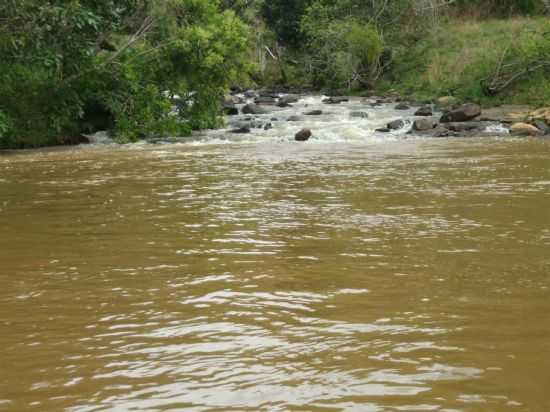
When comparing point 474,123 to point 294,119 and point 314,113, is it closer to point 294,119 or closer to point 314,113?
point 314,113

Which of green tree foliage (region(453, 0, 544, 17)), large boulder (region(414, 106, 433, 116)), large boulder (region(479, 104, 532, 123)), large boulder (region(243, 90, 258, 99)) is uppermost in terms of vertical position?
green tree foliage (region(453, 0, 544, 17))

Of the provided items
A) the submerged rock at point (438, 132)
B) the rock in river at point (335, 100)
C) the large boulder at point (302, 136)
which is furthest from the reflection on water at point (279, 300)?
the rock in river at point (335, 100)

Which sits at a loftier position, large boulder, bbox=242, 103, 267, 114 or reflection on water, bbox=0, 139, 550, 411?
reflection on water, bbox=0, 139, 550, 411

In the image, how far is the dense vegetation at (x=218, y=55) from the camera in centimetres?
1334

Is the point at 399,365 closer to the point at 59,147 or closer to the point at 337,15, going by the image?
the point at 59,147

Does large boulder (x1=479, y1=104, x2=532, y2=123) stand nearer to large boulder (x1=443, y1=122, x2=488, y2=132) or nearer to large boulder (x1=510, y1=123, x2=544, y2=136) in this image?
large boulder (x1=443, y1=122, x2=488, y2=132)

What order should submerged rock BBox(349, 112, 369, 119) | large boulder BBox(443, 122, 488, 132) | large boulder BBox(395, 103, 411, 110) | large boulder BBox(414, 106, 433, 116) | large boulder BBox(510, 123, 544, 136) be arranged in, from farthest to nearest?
large boulder BBox(395, 103, 411, 110) < large boulder BBox(414, 106, 433, 116) < submerged rock BBox(349, 112, 369, 119) < large boulder BBox(443, 122, 488, 132) < large boulder BBox(510, 123, 544, 136)

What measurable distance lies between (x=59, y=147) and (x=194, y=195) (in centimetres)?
1273

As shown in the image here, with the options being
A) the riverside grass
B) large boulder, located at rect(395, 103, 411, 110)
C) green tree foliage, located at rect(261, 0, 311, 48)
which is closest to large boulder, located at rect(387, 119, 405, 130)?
large boulder, located at rect(395, 103, 411, 110)

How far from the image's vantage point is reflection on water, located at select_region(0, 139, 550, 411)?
A: 3.06 meters

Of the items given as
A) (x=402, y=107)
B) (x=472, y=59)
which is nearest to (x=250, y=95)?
(x=402, y=107)

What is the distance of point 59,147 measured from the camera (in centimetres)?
2108

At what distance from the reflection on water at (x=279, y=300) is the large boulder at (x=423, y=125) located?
13732mm

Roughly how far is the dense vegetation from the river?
3.46 m
